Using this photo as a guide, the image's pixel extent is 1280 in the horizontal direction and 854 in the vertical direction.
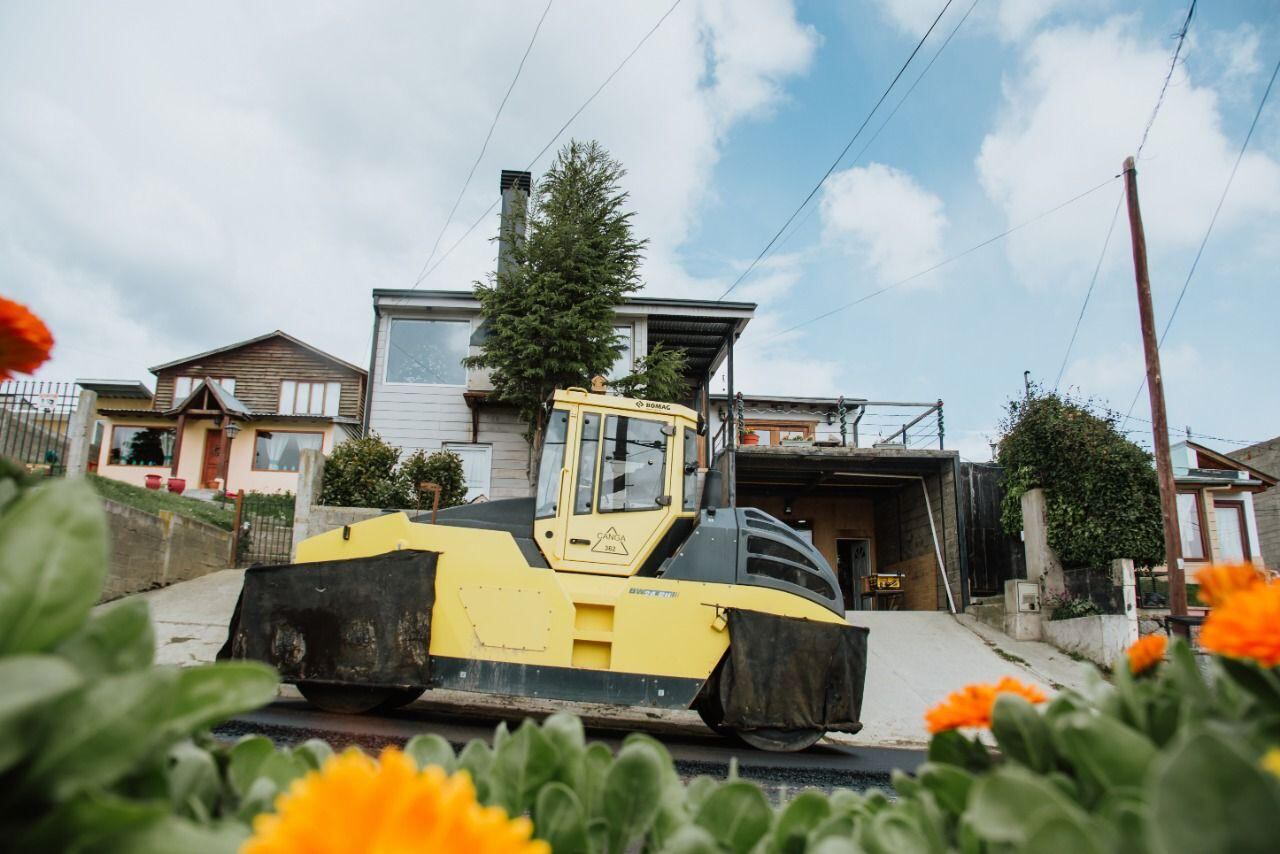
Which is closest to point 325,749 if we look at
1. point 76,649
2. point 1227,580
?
point 76,649

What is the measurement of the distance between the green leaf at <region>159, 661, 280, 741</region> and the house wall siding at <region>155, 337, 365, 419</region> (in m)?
27.5

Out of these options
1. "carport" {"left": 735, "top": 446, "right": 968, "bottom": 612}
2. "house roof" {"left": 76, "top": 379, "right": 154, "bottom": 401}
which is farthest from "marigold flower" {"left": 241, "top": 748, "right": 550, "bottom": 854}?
"house roof" {"left": 76, "top": 379, "right": 154, "bottom": 401}

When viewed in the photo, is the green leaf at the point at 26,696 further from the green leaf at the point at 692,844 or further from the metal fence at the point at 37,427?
the metal fence at the point at 37,427

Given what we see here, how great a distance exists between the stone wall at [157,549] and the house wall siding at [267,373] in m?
14.1

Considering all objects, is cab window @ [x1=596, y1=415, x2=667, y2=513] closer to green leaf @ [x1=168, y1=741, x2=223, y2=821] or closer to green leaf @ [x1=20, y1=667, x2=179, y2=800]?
green leaf @ [x1=168, y1=741, x2=223, y2=821]

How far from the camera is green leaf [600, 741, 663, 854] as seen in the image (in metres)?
0.84

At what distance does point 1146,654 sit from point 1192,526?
22990mm

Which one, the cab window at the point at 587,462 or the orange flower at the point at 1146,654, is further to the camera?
the cab window at the point at 587,462

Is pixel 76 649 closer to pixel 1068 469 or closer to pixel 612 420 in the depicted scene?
pixel 612 420

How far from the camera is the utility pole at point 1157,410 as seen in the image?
1098 cm

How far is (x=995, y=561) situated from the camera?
1473 centimetres

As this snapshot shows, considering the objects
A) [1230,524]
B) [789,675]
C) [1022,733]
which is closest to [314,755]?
[1022,733]

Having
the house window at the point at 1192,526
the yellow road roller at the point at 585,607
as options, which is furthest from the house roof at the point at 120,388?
the house window at the point at 1192,526

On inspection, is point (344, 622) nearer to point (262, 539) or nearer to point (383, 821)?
point (383, 821)
